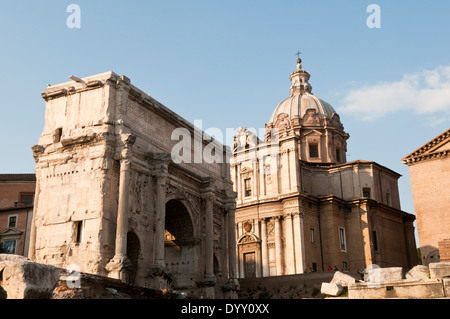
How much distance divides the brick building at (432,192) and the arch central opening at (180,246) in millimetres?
17916

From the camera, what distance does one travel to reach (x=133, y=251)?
27.7 meters

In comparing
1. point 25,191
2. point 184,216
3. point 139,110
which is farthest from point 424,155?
point 25,191

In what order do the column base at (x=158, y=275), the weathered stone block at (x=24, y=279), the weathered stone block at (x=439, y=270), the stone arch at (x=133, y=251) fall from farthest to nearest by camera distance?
the stone arch at (x=133, y=251), the column base at (x=158, y=275), the weathered stone block at (x=439, y=270), the weathered stone block at (x=24, y=279)

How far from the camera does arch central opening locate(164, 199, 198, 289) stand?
32.3 metres

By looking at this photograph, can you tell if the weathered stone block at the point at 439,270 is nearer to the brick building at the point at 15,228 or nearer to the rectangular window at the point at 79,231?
the rectangular window at the point at 79,231

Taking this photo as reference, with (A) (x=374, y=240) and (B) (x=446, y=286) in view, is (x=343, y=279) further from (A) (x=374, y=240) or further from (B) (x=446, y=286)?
(A) (x=374, y=240)

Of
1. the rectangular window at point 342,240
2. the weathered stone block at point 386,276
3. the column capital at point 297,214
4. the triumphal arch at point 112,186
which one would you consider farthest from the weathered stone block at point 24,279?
the rectangular window at point 342,240

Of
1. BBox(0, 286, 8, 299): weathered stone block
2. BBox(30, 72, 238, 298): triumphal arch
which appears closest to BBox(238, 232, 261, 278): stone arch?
BBox(30, 72, 238, 298): triumphal arch

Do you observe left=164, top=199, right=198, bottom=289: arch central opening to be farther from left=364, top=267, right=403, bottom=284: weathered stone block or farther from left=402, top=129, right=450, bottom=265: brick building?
left=402, top=129, right=450, bottom=265: brick building

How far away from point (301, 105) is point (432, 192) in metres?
20.9

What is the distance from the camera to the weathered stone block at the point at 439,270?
794 inches

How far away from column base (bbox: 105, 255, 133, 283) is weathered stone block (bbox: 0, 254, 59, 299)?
13.9 metres

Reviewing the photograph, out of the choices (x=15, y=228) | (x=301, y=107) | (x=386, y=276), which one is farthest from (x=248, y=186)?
(x=386, y=276)
